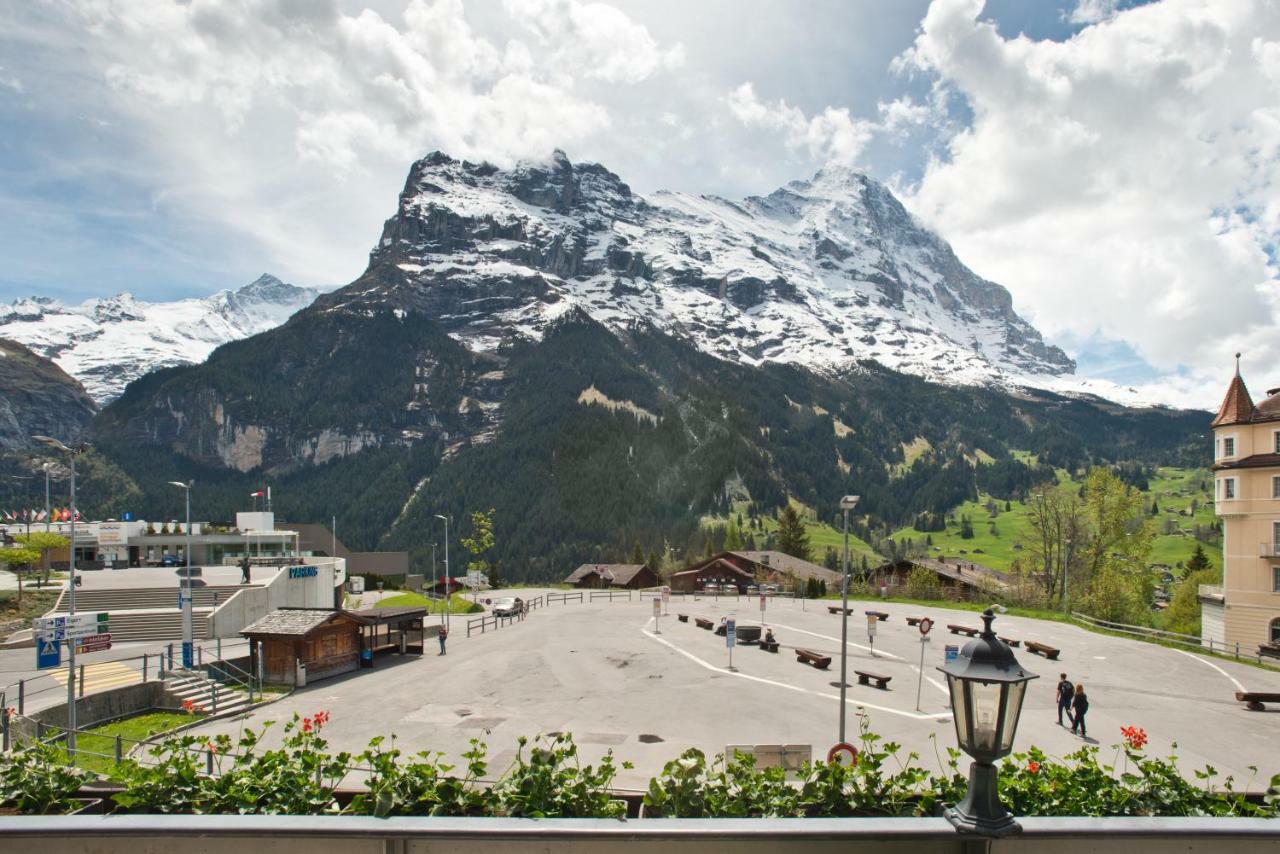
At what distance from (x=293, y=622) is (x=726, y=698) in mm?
20312

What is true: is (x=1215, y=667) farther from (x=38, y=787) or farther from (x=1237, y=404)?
(x=38, y=787)

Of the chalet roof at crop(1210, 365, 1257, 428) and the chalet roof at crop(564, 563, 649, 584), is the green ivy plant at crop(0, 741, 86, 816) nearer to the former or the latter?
the chalet roof at crop(1210, 365, 1257, 428)

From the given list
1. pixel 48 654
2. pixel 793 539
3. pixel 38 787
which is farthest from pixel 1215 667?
pixel 793 539

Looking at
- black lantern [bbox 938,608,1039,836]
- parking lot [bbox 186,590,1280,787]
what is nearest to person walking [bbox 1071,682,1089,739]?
parking lot [bbox 186,590,1280,787]

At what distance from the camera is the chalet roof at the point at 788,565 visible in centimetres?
9975

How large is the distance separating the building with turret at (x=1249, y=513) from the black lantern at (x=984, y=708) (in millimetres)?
46937

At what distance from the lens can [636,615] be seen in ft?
200

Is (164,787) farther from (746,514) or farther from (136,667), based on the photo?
(746,514)

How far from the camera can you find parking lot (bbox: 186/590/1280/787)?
22.5m

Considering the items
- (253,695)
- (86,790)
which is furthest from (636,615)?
(86,790)

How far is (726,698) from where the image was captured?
92.6ft

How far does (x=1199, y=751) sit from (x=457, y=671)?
2936 centimetres

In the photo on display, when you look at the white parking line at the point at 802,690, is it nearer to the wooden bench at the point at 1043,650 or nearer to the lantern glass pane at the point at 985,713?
the wooden bench at the point at 1043,650

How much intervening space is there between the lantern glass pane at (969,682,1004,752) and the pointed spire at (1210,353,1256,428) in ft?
156
